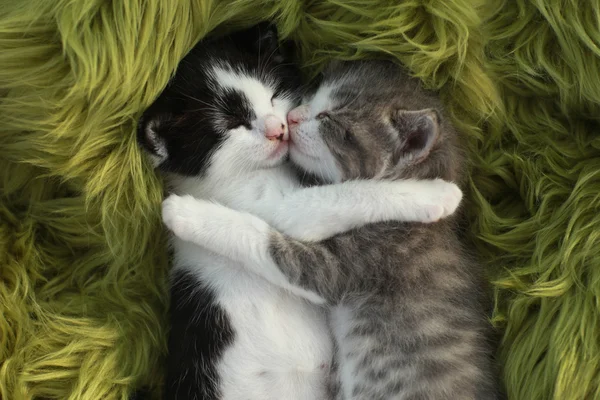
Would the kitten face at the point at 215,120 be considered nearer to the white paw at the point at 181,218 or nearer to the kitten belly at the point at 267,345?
the white paw at the point at 181,218

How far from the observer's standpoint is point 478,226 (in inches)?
54.9

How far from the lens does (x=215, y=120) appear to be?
134 centimetres

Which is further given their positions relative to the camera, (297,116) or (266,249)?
(297,116)

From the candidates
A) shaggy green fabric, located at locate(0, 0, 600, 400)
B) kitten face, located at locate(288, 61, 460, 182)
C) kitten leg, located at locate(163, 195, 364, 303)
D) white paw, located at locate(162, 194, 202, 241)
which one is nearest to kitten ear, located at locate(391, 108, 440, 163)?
kitten face, located at locate(288, 61, 460, 182)

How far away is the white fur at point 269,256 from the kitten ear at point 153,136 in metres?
0.11

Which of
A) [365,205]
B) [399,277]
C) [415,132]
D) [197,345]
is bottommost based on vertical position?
[197,345]

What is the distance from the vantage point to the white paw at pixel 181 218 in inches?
49.4

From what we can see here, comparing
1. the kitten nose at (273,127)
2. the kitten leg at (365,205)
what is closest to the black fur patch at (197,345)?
the kitten leg at (365,205)

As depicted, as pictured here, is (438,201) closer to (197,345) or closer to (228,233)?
(228,233)

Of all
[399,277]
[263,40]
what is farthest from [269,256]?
[263,40]

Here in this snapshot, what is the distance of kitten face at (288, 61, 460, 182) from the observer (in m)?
1.28

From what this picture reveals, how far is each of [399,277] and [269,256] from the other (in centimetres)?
28

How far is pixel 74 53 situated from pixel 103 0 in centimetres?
12

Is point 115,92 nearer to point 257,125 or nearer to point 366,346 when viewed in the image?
point 257,125
